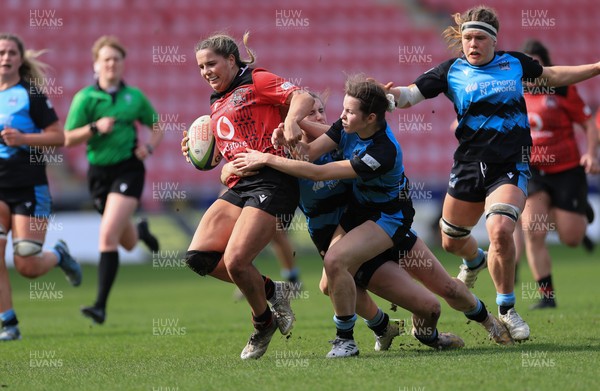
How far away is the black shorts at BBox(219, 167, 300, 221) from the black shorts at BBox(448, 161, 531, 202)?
1240 millimetres

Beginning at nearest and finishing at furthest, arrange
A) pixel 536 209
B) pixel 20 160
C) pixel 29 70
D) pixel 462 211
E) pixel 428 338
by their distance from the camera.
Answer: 1. pixel 428 338
2. pixel 462 211
3. pixel 20 160
4. pixel 29 70
5. pixel 536 209

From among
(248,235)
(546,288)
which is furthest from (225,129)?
(546,288)

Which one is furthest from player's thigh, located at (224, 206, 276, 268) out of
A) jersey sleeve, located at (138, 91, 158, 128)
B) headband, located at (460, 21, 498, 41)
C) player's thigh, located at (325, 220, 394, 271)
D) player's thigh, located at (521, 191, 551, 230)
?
jersey sleeve, located at (138, 91, 158, 128)

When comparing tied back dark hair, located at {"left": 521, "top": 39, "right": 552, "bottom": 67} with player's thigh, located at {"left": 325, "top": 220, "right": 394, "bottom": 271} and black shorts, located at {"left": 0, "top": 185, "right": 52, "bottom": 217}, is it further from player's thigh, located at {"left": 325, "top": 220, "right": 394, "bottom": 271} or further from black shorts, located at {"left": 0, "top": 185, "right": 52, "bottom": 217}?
black shorts, located at {"left": 0, "top": 185, "right": 52, "bottom": 217}

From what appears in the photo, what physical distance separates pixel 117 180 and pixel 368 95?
4.10 meters

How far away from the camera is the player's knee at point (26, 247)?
7.85 metres

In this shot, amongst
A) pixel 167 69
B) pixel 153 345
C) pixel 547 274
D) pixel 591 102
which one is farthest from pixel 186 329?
pixel 591 102

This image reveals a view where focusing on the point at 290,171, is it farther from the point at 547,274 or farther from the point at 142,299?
the point at 142,299

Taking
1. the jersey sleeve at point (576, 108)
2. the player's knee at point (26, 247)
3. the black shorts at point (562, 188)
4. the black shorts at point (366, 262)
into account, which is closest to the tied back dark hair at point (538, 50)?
the jersey sleeve at point (576, 108)

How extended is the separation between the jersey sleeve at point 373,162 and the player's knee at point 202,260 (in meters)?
1.06

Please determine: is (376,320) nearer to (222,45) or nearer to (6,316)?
(222,45)

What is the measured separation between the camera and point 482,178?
6430 mm

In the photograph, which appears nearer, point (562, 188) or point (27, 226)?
point (27, 226)

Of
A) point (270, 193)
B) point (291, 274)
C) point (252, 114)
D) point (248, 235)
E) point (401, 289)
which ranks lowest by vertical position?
point (291, 274)
